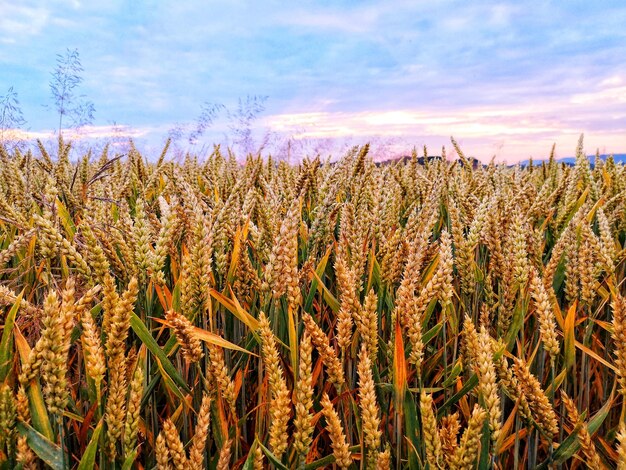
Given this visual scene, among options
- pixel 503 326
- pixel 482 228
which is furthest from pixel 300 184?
pixel 503 326

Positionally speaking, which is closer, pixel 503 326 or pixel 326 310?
pixel 503 326

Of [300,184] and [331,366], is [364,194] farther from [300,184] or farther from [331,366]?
[331,366]

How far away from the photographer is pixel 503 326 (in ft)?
4.18

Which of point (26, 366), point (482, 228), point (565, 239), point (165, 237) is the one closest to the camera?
point (26, 366)

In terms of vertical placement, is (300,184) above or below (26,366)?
above

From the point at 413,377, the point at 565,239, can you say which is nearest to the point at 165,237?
the point at 413,377

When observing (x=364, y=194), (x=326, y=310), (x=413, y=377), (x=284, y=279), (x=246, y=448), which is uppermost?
(x=364, y=194)

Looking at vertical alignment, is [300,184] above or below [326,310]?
above

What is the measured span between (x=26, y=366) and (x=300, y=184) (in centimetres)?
105

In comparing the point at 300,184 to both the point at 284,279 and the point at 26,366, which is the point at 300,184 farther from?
the point at 26,366

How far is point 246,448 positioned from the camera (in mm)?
1333

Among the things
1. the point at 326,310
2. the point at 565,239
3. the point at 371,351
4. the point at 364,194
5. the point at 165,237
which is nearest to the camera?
the point at 371,351

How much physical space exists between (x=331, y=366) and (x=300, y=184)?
0.90 meters

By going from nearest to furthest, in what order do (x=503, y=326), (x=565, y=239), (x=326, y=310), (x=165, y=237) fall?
(x=165, y=237), (x=503, y=326), (x=565, y=239), (x=326, y=310)
